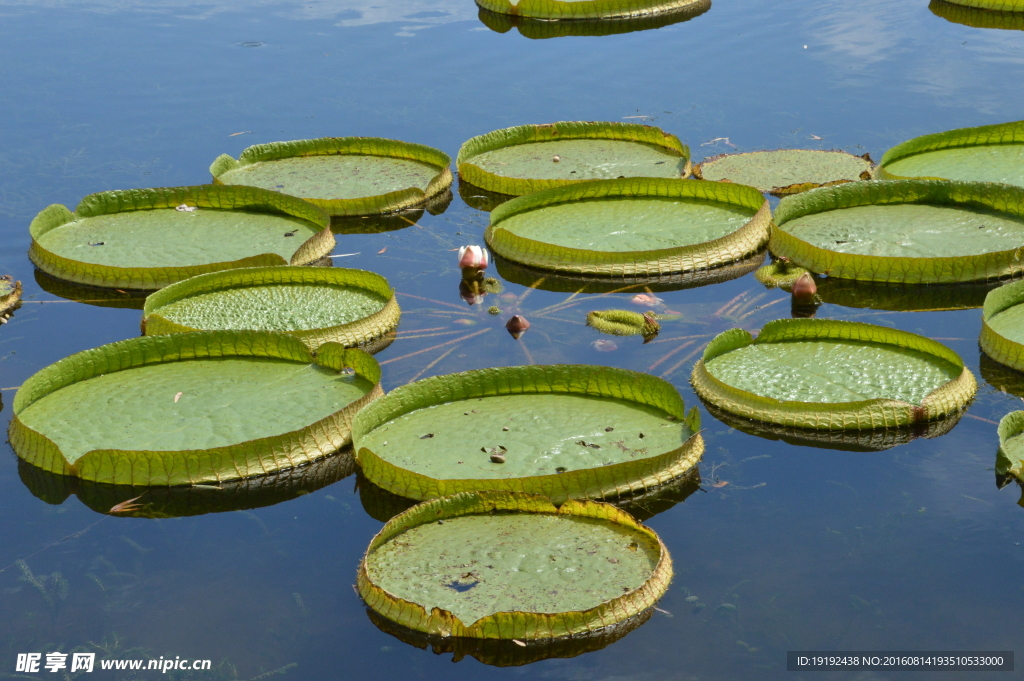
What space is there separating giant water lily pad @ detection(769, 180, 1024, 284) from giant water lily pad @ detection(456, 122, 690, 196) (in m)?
1.30

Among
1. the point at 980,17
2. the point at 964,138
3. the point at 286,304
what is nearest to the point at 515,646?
the point at 286,304

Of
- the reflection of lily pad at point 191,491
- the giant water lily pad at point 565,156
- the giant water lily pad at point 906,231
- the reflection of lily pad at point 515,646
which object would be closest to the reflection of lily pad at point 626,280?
the giant water lily pad at point 906,231

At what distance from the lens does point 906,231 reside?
7.39 meters

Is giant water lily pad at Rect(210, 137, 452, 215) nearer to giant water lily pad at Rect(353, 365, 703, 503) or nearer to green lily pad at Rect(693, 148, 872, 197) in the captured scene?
green lily pad at Rect(693, 148, 872, 197)

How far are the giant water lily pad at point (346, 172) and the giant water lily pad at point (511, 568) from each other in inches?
170

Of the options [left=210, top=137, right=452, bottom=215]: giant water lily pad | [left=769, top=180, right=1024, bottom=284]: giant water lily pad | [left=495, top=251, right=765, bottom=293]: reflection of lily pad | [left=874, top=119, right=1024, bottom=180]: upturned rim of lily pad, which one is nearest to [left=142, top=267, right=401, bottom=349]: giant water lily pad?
[left=495, top=251, right=765, bottom=293]: reflection of lily pad

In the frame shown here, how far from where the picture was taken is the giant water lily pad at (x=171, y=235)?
24.0 feet

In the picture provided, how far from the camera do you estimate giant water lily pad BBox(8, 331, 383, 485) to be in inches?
203

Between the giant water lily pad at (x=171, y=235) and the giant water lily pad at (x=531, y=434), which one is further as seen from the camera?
the giant water lily pad at (x=171, y=235)

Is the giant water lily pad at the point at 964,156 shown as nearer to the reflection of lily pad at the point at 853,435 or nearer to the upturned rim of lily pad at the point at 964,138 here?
the upturned rim of lily pad at the point at 964,138

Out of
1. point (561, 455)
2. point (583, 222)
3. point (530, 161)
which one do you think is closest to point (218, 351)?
point (561, 455)

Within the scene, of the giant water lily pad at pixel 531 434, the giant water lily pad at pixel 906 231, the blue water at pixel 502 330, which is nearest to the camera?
the blue water at pixel 502 330

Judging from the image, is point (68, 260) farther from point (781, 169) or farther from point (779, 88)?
point (779, 88)

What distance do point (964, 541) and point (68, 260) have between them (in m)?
5.83
